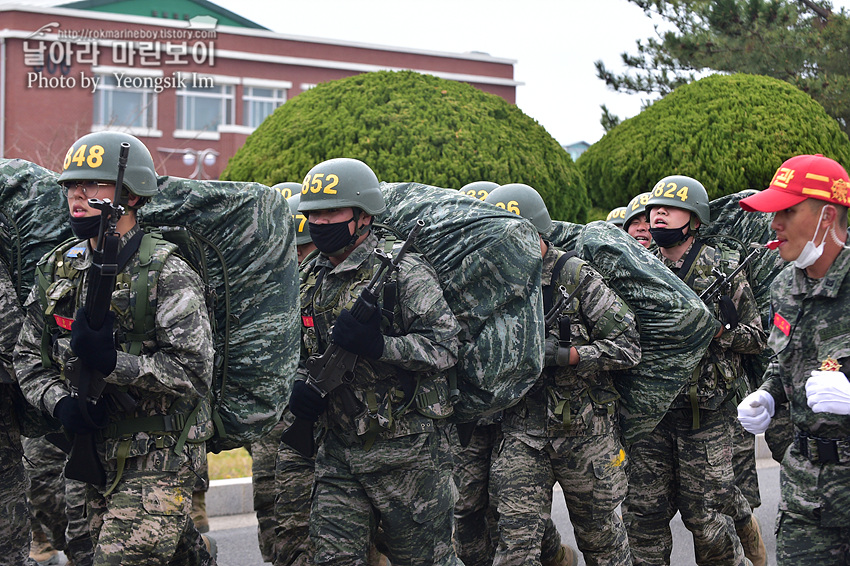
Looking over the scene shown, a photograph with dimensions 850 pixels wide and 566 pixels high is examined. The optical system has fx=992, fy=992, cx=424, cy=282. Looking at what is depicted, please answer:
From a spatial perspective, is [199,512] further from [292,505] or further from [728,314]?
[728,314]

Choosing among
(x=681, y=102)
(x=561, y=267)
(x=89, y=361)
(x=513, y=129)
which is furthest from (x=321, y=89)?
(x=89, y=361)

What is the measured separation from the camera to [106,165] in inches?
160

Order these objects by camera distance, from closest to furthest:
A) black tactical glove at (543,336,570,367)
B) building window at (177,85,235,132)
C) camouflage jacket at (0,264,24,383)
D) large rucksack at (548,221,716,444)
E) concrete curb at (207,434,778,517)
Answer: camouflage jacket at (0,264,24,383) → black tactical glove at (543,336,570,367) → large rucksack at (548,221,716,444) → concrete curb at (207,434,778,517) → building window at (177,85,235,132)

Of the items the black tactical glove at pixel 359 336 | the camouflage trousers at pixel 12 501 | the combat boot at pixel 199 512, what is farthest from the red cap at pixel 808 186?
the combat boot at pixel 199 512

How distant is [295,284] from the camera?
176 inches

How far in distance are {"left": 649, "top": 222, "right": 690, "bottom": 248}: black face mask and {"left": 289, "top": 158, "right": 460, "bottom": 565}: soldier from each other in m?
2.16

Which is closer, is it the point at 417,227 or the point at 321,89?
Result: the point at 417,227

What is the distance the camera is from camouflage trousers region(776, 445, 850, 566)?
3.82m

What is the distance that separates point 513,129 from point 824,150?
3.91 metres

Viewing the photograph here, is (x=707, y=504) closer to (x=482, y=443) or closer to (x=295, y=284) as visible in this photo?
(x=482, y=443)

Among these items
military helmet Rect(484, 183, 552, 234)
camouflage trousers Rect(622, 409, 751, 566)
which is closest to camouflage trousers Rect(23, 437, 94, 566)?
military helmet Rect(484, 183, 552, 234)

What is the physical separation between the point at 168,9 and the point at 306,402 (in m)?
34.6

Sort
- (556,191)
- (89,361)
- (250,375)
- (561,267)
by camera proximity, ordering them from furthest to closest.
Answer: (556,191) < (561,267) < (250,375) < (89,361)

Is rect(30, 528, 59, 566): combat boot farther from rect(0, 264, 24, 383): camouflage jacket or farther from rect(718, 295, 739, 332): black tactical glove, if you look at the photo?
rect(718, 295, 739, 332): black tactical glove
